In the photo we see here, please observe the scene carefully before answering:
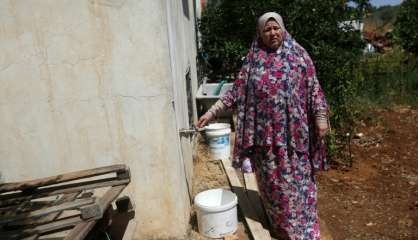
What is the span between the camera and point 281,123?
310 centimetres

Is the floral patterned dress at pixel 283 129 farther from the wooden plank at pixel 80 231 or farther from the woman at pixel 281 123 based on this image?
the wooden plank at pixel 80 231

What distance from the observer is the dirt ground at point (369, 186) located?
12.9ft

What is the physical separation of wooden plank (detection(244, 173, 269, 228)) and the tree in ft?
26.6

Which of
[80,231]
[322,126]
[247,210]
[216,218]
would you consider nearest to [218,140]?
[247,210]

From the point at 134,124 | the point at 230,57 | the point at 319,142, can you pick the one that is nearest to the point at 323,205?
the point at 319,142

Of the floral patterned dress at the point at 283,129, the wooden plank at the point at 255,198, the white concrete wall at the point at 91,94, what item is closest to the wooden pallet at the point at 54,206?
the white concrete wall at the point at 91,94

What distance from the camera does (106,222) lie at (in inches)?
118

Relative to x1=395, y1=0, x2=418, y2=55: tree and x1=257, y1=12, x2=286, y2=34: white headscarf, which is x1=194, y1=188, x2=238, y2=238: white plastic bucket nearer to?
x1=257, y1=12, x2=286, y2=34: white headscarf

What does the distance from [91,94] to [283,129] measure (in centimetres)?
157

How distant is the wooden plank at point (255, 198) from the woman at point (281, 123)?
0.74 ft

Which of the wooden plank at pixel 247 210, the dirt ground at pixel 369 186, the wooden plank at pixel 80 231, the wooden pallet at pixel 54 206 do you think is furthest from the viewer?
the dirt ground at pixel 369 186

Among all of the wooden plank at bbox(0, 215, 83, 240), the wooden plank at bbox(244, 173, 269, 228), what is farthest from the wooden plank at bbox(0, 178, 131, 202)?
the wooden plank at bbox(244, 173, 269, 228)

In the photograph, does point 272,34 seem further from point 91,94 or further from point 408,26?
point 408,26

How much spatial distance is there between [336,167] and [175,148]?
3.24m
